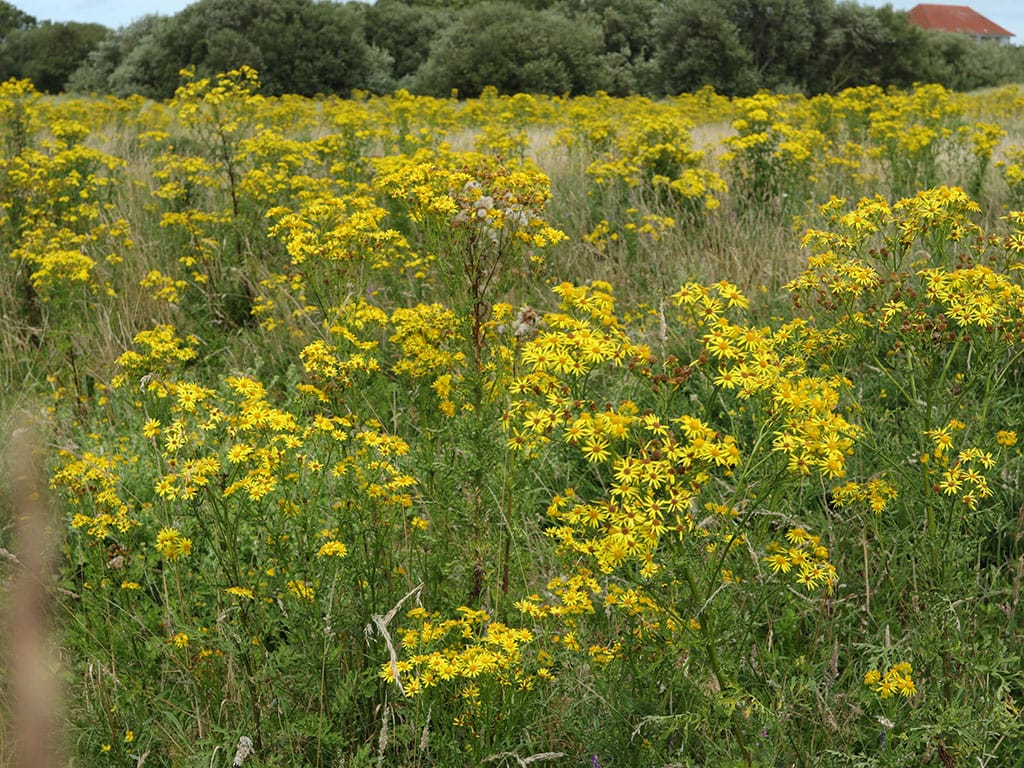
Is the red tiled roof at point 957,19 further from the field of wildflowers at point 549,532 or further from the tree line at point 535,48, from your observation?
the field of wildflowers at point 549,532

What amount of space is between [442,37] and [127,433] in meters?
26.3

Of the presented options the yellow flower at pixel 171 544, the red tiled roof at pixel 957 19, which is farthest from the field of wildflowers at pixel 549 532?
the red tiled roof at pixel 957 19

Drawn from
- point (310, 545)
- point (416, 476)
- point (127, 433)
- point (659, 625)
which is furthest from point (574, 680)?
point (127, 433)

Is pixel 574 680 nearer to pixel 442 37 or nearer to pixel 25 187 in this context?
pixel 25 187

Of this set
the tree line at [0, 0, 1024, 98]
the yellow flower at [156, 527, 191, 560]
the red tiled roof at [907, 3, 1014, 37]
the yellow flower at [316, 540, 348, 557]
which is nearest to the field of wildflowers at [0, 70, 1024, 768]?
the yellow flower at [156, 527, 191, 560]

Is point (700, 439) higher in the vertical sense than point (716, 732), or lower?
higher

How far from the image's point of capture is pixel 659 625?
A: 2.02m

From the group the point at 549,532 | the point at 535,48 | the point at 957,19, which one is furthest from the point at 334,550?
the point at 957,19

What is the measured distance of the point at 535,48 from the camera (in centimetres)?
2666

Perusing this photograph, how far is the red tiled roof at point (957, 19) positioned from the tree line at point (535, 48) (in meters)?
37.9

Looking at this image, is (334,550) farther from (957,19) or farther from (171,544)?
(957,19)

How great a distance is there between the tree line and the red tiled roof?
37.9 m

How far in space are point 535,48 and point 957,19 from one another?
56331mm

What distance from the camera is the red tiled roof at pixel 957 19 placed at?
6588cm
